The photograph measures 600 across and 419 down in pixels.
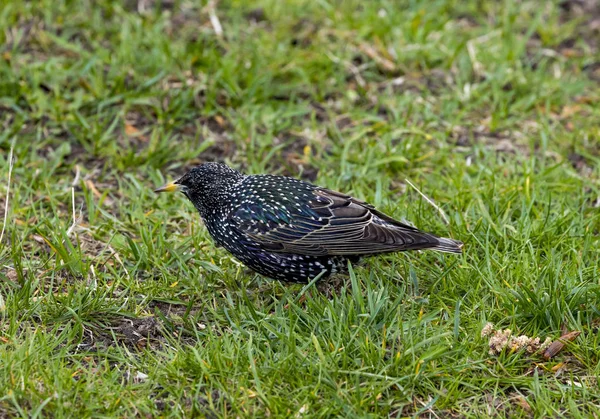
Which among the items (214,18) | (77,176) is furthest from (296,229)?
(214,18)

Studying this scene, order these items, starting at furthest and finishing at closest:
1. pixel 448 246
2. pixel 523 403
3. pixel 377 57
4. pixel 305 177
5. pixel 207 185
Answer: pixel 377 57 → pixel 305 177 → pixel 207 185 → pixel 448 246 → pixel 523 403

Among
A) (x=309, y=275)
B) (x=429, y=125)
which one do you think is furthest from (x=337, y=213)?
(x=429, y=125)

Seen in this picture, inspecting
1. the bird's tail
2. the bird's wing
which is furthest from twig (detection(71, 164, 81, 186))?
the bird's tail

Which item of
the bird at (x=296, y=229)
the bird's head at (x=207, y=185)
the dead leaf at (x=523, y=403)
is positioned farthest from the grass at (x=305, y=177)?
the bird's head at (x=207, y=185)

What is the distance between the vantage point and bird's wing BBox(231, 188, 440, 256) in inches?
193

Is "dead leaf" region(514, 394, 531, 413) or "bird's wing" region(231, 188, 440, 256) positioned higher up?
"bird's wing" region(231, 188, 440, 256)

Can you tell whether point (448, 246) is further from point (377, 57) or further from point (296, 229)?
point (377, 57)

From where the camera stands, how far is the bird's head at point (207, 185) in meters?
5.23

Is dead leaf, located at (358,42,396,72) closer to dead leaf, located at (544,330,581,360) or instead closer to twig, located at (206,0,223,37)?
twig, located at (206,0,223,37)

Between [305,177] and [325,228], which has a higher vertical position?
[325,228]

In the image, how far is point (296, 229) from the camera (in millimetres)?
5016

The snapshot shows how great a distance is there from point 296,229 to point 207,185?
0.67 metres

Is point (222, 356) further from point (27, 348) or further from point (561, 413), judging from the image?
point (561, 413)

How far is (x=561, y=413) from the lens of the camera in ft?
13.6
